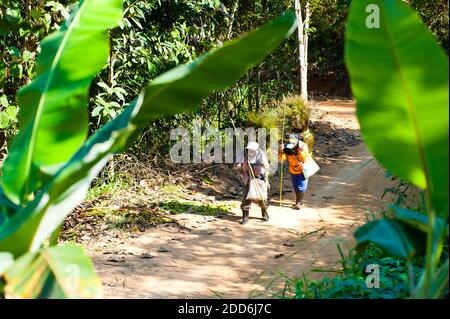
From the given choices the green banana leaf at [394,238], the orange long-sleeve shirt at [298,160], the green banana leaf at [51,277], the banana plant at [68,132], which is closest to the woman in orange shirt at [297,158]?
the orange long-sleeve shirt at [298,160]

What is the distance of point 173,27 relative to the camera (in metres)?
9.64

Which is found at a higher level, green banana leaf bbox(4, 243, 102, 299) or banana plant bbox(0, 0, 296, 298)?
banana plant bbox(0, 0, 296, 298)

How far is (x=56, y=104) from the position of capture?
306 cm

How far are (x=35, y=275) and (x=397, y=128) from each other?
1593mm

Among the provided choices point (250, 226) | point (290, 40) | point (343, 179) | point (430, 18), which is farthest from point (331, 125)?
point (250, 226)

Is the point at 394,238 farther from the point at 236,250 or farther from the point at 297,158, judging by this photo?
the point at 297,158

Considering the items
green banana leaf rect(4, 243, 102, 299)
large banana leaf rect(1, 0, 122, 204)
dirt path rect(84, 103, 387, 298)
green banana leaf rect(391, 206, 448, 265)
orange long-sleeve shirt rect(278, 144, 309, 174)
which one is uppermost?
large banana leaf rect(1, 0, 122, 204)

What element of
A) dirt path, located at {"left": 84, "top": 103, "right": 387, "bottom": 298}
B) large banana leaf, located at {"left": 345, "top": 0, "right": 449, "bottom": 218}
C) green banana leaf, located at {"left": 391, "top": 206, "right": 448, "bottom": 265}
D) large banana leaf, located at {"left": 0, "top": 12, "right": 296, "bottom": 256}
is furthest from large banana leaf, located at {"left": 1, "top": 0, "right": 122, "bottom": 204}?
dirt path, located at {"left": 84, "top": 103, "right": 387, "bottom": 298}

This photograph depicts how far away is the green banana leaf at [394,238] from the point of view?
2.50 m

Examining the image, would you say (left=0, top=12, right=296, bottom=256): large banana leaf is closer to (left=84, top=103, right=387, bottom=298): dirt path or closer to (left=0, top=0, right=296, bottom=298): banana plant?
(left=0, top=0, right=296, bottom=298): banana plant

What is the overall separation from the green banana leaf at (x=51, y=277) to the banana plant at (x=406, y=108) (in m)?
1.20

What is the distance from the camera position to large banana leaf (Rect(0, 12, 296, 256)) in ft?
7.87

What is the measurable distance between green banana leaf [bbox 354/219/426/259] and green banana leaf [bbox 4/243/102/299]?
1.17m
